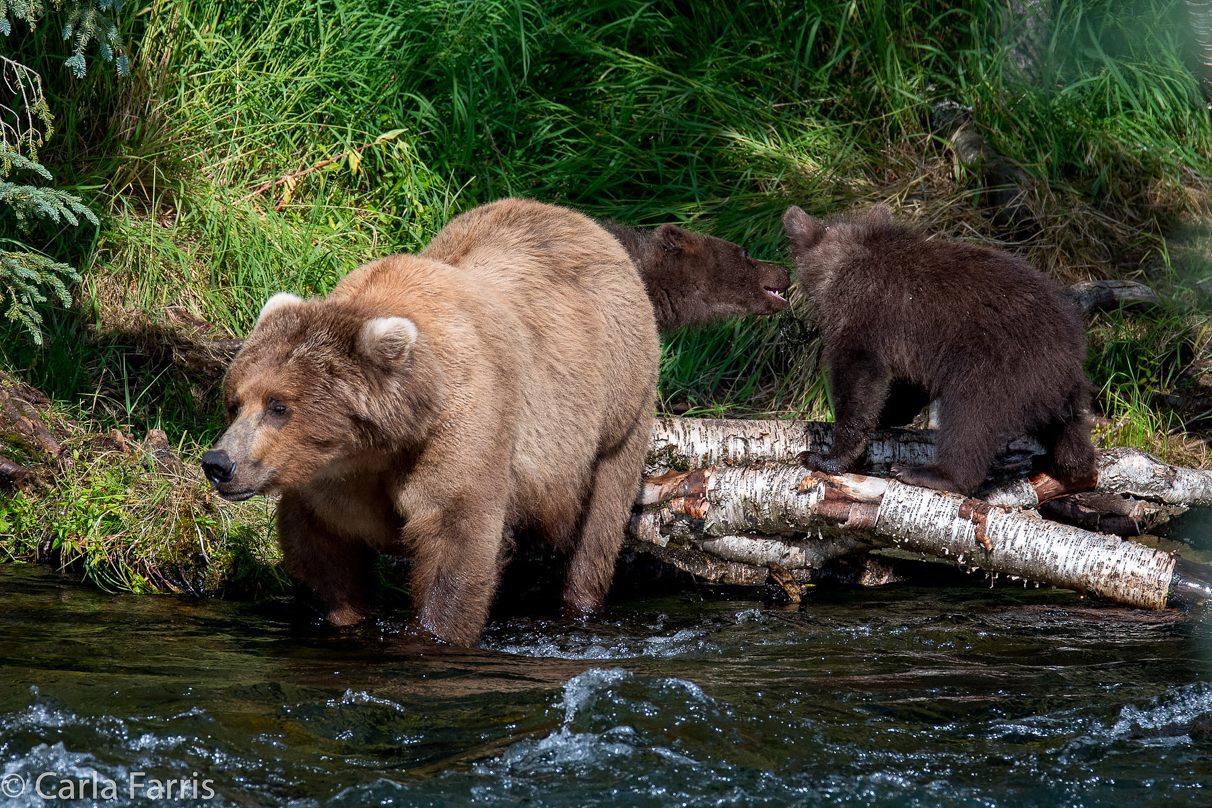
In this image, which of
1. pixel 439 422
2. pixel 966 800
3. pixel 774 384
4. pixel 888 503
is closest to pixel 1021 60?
pixel 774 384

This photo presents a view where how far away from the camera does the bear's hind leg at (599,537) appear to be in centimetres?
543

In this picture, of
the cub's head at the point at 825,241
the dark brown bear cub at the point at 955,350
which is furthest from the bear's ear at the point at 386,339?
the cub's head at the point at 825,241

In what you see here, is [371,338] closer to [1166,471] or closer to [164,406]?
[164,406]

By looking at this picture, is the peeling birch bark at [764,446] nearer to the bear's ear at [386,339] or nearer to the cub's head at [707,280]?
the cub's head at [707,280]

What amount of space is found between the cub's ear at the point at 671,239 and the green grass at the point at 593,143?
2.58 feet

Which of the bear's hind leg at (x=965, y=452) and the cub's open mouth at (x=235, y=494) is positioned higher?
the cub's open mouth at (x=235, y=494)

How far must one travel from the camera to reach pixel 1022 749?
3463mm

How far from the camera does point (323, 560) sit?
15.3ft

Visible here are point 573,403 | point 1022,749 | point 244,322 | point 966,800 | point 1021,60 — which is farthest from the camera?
point 1021,60

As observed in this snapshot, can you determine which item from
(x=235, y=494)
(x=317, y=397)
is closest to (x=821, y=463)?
(x=317, y=397)

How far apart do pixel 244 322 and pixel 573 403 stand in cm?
315

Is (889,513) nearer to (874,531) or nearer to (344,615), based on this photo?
(874,531)

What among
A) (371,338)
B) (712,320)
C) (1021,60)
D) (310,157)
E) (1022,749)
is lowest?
(1022,749)

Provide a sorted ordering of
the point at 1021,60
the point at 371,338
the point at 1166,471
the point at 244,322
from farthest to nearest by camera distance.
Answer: the point at 1021,60 < the point at 244,322 < the point at 1166,471 < the point at 371,338
